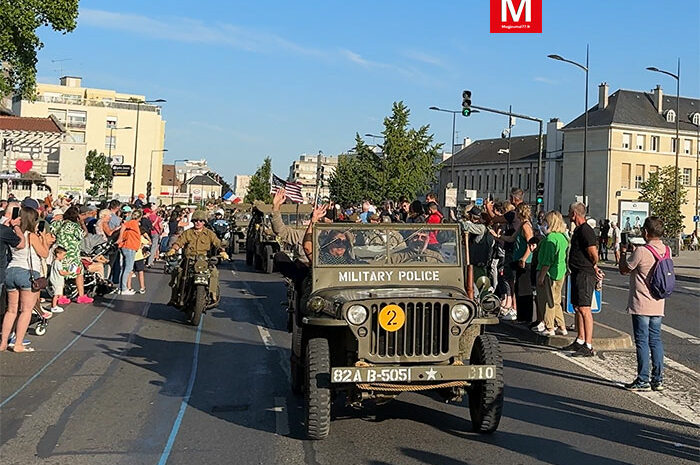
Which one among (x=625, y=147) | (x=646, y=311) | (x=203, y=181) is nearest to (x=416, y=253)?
(x=646, y=311)

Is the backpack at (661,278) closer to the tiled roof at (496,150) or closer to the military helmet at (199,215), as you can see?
the military helmet at (199,215)

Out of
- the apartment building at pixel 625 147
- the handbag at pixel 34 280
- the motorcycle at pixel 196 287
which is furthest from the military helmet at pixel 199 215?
the apartment building at pixel 625 147

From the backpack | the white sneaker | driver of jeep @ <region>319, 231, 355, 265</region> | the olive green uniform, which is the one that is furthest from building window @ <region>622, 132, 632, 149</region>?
driver of jeep @ <region>319, 231, 355, 265</region>

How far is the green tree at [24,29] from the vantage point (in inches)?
1056

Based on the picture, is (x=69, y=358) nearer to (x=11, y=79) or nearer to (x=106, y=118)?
(x=11, y=79)

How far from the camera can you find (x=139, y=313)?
15.1 metres

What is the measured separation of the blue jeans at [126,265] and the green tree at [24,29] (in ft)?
40.1

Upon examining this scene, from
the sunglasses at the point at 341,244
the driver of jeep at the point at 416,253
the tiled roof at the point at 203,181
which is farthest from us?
the tiled roof at the point at 203,181

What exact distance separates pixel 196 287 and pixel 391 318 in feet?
23.9

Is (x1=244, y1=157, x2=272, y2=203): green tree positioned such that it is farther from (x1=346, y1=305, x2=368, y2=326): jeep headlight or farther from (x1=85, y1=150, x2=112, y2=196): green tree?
(x1=346, y1=305, x2=368, y2=326): jeep headlight

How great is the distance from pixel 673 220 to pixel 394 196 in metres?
16.3

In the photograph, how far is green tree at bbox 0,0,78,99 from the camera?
88.0 ft

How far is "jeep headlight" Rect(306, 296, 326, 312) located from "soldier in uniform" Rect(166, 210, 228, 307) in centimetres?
666

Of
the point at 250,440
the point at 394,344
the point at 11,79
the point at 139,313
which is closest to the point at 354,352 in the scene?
the point at 394,344
